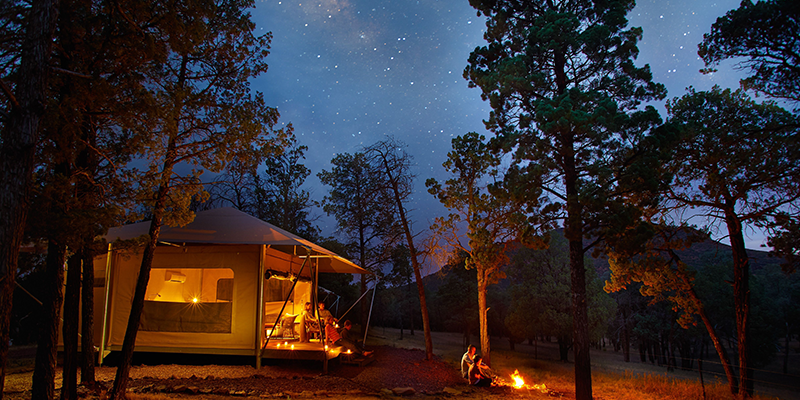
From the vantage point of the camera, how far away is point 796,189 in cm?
937

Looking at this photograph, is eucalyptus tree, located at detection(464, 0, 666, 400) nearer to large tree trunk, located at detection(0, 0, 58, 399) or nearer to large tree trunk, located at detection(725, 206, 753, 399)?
large tree trunk, located at detection(725, 206, 753, 399)

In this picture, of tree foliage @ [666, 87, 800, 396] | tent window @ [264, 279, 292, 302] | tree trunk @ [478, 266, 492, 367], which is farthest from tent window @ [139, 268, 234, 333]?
tree foliage @ [666, 87, 800, 396]

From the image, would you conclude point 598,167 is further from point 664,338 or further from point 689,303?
point 664,338

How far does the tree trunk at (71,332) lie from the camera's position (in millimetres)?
4867

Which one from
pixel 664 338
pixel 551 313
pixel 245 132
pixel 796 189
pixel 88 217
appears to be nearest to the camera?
pixel 88 217

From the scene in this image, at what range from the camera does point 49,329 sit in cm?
457

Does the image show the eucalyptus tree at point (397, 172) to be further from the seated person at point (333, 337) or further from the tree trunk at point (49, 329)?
the tree trunk at point (49, 329)

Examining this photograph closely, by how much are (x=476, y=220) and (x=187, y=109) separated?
26.0 ft

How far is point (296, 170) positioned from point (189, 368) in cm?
1345

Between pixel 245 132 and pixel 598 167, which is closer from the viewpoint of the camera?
pixel 245 132

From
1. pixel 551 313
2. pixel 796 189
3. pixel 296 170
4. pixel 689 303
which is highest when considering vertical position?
pixel 296 170

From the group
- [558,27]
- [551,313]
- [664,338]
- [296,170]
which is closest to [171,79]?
[558,27]

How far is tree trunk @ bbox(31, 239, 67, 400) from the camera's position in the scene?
14.5ft

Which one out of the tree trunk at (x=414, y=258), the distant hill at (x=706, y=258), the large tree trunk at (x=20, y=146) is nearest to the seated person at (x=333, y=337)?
the tree trunk at (x=414, y=258)
